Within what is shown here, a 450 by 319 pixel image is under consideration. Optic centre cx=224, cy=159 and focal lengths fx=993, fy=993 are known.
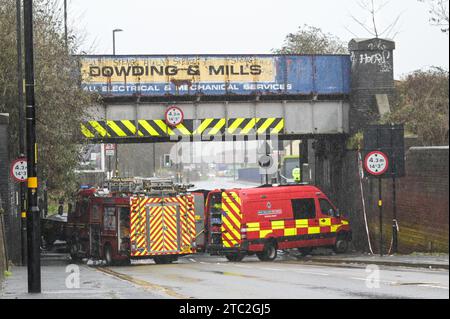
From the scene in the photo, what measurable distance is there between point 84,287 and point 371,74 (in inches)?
901

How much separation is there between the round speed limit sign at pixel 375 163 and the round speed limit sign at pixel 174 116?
12.3 m

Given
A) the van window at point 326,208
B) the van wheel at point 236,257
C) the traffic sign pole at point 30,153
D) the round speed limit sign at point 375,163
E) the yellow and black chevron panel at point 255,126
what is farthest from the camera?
the yellow and black chevron panel at point 255,126

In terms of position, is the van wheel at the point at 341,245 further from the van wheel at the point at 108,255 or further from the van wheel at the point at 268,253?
the van wheel at the point at 108,255

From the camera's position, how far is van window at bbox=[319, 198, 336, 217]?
120 feet

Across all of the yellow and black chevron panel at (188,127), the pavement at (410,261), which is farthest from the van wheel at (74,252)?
the pavement at (410,261)

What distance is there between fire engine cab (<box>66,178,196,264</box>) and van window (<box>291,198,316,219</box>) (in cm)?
392

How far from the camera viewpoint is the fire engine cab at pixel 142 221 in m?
Answer: 32.8

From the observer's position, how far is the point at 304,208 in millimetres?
35781

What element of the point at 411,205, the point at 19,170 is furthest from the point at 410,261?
the point at 19,170

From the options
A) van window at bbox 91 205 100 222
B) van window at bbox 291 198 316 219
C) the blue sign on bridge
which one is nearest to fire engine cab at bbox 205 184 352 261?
van window at bbox 291 198 316 219

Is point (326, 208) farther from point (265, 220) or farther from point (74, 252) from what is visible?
point (74, 252)

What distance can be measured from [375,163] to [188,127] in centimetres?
1258
